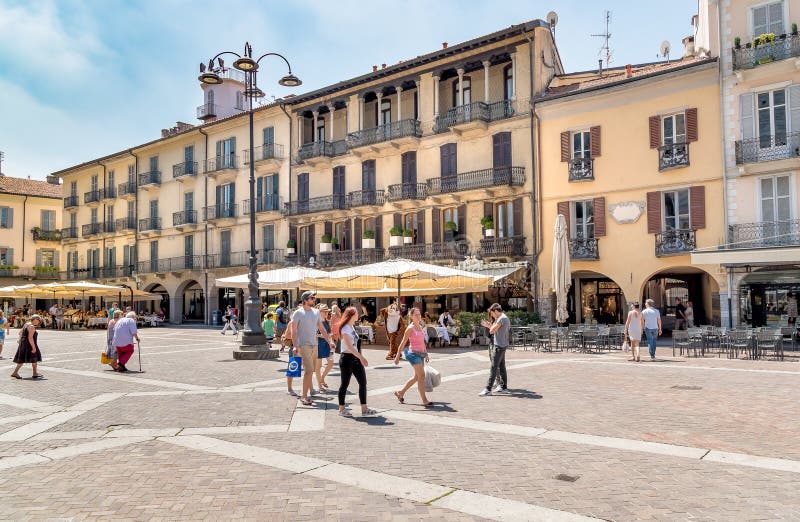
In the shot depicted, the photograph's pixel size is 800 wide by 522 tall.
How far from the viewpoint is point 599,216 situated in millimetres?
23922

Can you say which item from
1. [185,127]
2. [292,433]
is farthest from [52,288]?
[292,433]

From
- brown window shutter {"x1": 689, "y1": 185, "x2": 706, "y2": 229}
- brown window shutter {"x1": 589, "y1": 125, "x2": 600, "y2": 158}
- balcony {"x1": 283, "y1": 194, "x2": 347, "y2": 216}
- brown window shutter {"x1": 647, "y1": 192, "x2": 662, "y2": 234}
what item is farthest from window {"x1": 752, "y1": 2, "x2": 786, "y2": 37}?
balcony {"x1": 283, "y1": 194, "x2": 347, "y2": 216}

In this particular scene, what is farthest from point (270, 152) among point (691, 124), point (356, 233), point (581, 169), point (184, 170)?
point (691, 124)

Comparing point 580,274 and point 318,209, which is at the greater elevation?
point 318,209

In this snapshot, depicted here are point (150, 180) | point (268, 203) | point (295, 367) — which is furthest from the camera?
point (150, 180)

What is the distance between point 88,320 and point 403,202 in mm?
21272

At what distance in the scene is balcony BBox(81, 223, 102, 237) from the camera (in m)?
48.0

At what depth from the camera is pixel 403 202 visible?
2994cm

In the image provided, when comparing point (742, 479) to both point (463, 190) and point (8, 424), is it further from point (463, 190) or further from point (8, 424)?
point (463, 190)

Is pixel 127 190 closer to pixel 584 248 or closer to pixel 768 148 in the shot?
pixel 584 248

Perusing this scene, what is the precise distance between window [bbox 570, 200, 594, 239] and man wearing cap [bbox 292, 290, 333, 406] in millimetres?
17126

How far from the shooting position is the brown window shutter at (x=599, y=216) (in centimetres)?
2383

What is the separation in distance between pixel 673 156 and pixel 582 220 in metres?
4.14

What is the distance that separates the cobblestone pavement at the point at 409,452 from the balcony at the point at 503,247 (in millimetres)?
13816
